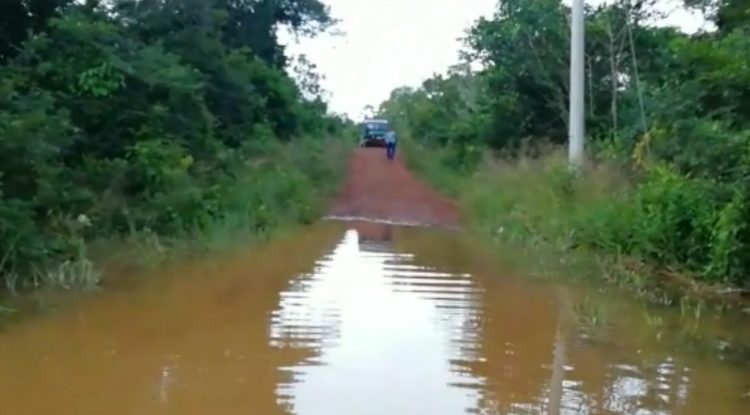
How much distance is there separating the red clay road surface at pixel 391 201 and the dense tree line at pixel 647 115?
7.16 ft

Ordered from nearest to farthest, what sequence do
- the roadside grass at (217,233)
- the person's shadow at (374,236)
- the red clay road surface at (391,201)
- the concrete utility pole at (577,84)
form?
the roadside grass at (217,233) → the person's shadow at (374,236) → the concrete utility pole at (577,84) → the red clay road surface at (391,201)

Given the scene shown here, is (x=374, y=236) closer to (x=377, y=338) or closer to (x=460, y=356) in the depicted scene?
(x=377, y=338)

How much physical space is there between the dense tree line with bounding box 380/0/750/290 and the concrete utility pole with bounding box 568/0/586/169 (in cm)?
51

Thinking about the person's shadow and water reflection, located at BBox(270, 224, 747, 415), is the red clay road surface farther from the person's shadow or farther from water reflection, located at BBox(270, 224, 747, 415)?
water reflection, located at BBox(270, 224, 747, 415)

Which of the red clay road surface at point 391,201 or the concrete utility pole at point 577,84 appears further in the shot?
the red clay road surface at point 391,201

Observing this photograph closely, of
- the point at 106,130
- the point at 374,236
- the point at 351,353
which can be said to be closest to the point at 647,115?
the point at 374,236

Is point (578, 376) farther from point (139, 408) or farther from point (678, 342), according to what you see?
point (139, 408)

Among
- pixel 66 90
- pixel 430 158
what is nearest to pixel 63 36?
pixel 66 90

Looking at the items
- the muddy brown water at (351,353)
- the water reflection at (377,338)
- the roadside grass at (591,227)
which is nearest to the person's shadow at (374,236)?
the roadside grass at (591,227)

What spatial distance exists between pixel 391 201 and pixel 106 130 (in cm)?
1037

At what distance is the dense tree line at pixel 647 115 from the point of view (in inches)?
407

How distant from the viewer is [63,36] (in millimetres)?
13133

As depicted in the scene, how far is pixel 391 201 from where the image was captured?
946 inches

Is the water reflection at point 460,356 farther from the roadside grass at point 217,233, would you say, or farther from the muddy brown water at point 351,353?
the roadside grass at point 217,233
